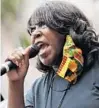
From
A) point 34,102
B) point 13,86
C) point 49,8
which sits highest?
point 49,8

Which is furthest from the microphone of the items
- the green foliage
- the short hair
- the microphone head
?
the green foliage

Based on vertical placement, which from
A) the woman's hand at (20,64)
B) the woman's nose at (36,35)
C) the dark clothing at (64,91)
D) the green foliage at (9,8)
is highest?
the green foliage at (9,8)

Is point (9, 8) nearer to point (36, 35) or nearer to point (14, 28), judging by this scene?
point (14, 28)

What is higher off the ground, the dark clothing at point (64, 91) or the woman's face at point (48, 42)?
the woman's face at point (48, 42)

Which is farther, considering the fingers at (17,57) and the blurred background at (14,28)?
the blurred background at (14,28)

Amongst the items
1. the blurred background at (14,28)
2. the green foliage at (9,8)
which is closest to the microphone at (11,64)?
the blurred background at (14,28)

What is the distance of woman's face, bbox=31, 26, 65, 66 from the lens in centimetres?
120

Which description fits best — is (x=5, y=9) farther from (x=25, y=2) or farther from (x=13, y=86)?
(x=13, y=86)

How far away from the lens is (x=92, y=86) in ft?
3.78

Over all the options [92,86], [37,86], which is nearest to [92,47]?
[92,86]

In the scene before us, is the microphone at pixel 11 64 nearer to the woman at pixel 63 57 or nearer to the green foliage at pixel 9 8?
the woman at pixel 63 57

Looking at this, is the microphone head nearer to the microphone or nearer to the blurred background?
the microphone

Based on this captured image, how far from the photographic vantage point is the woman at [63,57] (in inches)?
45.7

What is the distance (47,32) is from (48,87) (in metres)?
0.21
